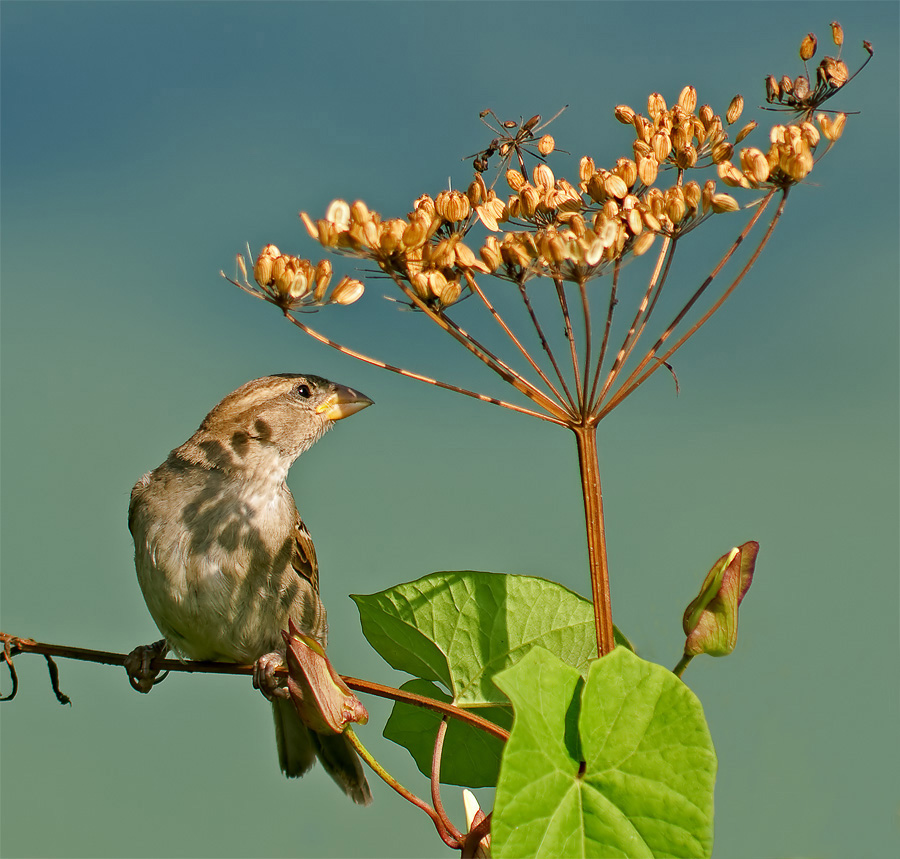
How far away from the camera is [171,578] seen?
2600 millimetres

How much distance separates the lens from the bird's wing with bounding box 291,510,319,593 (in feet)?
9.17

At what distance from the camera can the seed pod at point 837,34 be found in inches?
57.9

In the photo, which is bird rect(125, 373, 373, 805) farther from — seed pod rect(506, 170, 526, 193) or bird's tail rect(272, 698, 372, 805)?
seed pod rect(506, 170, 526, 193)

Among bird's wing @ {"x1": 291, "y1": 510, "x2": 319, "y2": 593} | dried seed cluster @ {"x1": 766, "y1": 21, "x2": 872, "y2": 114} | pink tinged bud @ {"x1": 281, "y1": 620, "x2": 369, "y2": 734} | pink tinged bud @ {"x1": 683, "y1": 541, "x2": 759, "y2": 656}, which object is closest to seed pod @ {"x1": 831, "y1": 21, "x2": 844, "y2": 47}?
dried seed cluster @ {"x1": 766, "y1": 21, "x2": 872, "y2": 114}

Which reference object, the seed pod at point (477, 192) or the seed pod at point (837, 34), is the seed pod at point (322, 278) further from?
the seed pod at point (837, 34)

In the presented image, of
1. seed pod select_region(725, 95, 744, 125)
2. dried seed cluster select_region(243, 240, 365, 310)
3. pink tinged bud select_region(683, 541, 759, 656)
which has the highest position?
seed pod select_region(725, 95, 744, 125)

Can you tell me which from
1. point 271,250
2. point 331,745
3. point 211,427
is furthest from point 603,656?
point 331,745

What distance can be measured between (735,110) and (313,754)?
2.47 m

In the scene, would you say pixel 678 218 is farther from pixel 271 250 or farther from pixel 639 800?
pixel 639 800

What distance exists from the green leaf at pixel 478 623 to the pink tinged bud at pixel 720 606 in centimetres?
27

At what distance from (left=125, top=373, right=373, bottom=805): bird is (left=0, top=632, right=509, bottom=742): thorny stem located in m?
0.78

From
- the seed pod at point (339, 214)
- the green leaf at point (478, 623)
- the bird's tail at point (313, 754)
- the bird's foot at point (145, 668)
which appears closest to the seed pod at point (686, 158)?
the seed pod at point (339, 214)

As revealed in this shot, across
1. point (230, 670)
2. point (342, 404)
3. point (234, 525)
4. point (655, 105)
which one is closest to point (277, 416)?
point (342, 404)

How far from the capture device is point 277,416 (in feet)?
8.79
